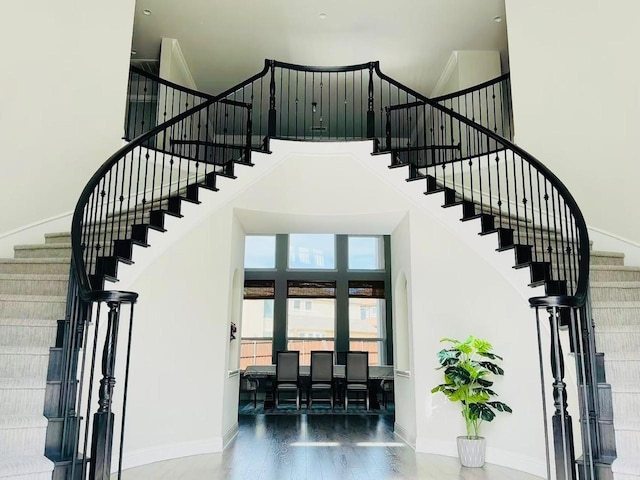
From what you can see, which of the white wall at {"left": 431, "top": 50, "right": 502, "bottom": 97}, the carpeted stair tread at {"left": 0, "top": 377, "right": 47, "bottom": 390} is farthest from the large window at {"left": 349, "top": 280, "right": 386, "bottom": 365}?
the carpeted stair tread at {"left": 0, "top": 377, "right": 47, "bottom": 390}

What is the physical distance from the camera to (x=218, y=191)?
5195mm

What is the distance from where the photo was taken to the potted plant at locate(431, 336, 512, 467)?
4238 mm

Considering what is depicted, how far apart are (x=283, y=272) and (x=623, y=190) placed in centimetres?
695

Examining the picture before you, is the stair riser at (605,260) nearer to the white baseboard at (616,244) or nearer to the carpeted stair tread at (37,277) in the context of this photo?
the white baseboard at (616,244)

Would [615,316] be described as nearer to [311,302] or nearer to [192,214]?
[192,214]

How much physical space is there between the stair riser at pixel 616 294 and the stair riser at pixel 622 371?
836mm

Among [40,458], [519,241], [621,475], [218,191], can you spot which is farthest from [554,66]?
[40,458]

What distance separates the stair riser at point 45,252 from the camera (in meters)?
4.41

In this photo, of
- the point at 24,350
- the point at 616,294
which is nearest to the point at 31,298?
the point at 24,350

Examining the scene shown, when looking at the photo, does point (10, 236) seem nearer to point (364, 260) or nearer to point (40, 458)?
point (40, 458)

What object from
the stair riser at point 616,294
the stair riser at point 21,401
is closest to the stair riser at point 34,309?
the stair riser at point 21,401

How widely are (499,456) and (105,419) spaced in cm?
334

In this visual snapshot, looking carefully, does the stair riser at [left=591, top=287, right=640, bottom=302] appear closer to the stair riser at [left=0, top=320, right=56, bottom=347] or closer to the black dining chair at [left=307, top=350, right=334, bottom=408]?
the stair riser at [left=0, top=320, right=56, bottom=347]

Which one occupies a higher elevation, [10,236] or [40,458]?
[10,236]
